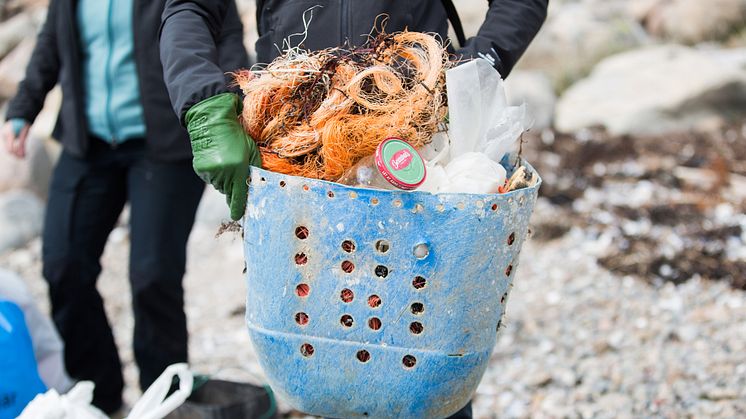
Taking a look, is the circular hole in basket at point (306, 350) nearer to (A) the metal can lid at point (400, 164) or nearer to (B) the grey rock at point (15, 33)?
(A) the metal can lid at point (400, 164)

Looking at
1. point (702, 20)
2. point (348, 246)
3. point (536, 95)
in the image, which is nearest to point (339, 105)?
point (348, 246)

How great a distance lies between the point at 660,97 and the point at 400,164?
7.62 meters

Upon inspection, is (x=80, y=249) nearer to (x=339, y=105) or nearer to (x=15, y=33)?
(x=339, y=105)

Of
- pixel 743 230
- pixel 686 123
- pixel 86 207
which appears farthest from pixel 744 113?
pixel 86 207

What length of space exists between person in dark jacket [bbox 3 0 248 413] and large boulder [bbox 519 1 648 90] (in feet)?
26.9

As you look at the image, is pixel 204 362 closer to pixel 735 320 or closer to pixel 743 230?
pixel 735 320

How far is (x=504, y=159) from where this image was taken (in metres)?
1.98

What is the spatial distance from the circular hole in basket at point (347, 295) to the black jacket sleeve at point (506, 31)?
0.67 meters

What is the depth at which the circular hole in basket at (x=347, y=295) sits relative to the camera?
1743mm

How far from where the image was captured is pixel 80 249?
10.4 ft

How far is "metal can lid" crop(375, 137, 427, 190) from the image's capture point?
1656mm

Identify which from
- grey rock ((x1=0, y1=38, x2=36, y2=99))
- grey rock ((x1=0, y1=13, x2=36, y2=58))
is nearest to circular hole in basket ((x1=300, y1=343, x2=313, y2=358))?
grey rock ((x1=0, y1=38, x2=36, y2=99))

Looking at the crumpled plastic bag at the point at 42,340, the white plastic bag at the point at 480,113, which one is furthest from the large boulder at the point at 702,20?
the white plastic bag at the point at 480,113

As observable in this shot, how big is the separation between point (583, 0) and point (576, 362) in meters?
11.5
